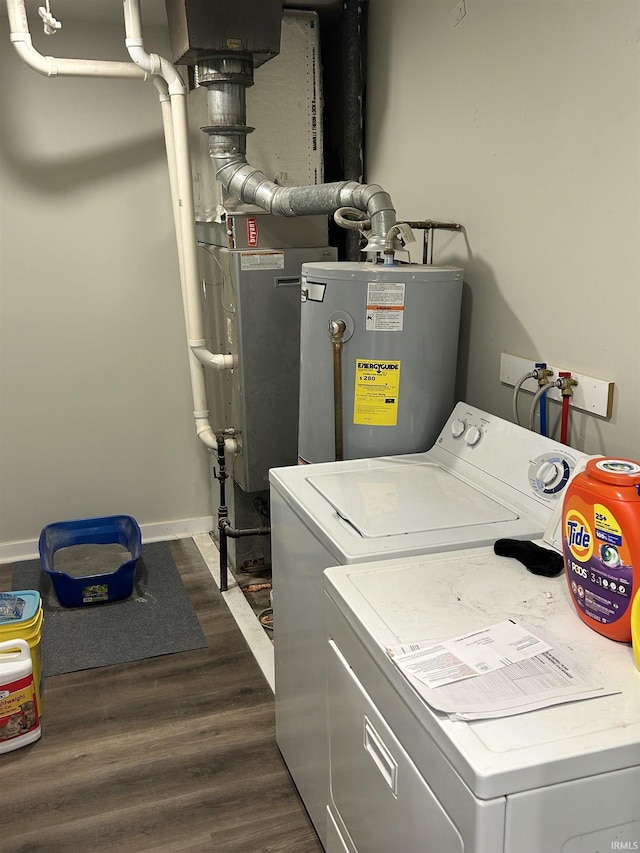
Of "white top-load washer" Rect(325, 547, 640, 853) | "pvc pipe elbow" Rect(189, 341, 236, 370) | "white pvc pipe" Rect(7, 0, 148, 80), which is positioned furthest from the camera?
"pvc pipe elbow" Rect(189, 341, 236, 370)

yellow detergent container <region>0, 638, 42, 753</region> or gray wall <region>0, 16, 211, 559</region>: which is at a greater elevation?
gray wall <region>0, 16, 211, 559</region>

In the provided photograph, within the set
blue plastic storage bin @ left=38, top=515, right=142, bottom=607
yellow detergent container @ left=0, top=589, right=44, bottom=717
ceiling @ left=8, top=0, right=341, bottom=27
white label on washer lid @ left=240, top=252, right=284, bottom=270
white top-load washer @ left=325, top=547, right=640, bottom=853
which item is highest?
ceiling @ left=8, top=0, right=341, bottom=27

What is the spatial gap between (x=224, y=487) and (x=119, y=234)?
3.95 feet

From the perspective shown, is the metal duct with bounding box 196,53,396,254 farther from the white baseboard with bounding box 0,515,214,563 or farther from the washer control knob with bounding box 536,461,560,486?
the white baseboard with bounding box 0,515,214,563

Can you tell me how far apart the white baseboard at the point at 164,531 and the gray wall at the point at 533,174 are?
182 cm

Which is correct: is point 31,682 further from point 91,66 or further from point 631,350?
point 91,66

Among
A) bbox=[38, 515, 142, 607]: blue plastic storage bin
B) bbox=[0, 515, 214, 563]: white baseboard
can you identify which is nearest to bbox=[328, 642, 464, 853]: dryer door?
bbox=[38, 515, 142, 607]: blue plastic storage bin

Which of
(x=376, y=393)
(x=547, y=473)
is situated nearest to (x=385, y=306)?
(x=376, y=393)

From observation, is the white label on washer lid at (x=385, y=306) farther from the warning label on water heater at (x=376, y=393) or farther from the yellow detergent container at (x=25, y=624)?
the yellow detergent container at (x=25, y=624)

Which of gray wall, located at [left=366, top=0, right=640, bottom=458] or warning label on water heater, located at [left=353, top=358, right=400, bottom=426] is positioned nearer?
gray wall, located at [left=366, top=0, right=640, bottom=458]

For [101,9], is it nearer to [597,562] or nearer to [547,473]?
[547,473]

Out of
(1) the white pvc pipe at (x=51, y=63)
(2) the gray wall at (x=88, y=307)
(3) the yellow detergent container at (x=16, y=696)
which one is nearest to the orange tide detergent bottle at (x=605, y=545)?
(3) the yellow detergent container at (x=16, y=696)

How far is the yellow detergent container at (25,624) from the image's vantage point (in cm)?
221

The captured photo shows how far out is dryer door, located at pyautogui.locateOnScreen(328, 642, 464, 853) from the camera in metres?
1.06
